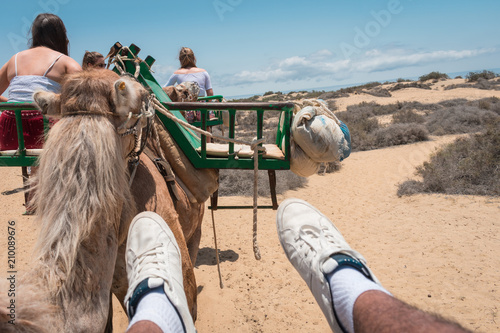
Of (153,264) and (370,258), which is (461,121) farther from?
(153,264)

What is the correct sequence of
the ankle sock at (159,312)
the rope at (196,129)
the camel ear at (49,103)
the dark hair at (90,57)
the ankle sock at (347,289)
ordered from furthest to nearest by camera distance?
the dark hair at (90,57) < the rope at (196,129) < the camel ear at (49,103) < the ankle sock at (347,289) < the ankle sock at (159,312)

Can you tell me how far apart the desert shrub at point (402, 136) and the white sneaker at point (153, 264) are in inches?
515

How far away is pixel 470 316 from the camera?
147 inches

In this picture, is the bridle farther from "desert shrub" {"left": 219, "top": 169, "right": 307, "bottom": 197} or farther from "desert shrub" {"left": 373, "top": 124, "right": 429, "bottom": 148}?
"desert shrub" {"left": 373, "top": 124, "right": 429, "bottom": 148}

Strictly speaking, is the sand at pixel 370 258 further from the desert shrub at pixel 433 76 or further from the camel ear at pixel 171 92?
the desert shrub at pixel 433 76

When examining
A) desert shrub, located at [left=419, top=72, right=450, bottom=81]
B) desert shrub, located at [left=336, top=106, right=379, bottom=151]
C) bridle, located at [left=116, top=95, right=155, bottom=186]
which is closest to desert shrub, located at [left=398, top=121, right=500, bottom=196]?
desert shrub, located at [left=336, top=106, right=379, bottom=151]

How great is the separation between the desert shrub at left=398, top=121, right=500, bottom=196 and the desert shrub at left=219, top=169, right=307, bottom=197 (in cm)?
268

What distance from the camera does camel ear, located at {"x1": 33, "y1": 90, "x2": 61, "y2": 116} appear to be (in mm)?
1788

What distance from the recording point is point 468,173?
315 inches

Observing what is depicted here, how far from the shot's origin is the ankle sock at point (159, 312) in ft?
4.14

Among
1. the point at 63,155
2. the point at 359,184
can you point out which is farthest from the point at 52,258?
the point at 359,184

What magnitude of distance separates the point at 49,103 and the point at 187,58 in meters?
3.48

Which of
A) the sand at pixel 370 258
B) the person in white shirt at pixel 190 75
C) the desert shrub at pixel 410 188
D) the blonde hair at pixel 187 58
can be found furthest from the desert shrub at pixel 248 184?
the blonde hair at pixel 187 58

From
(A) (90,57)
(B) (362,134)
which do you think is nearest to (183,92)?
(A) (90,57)
